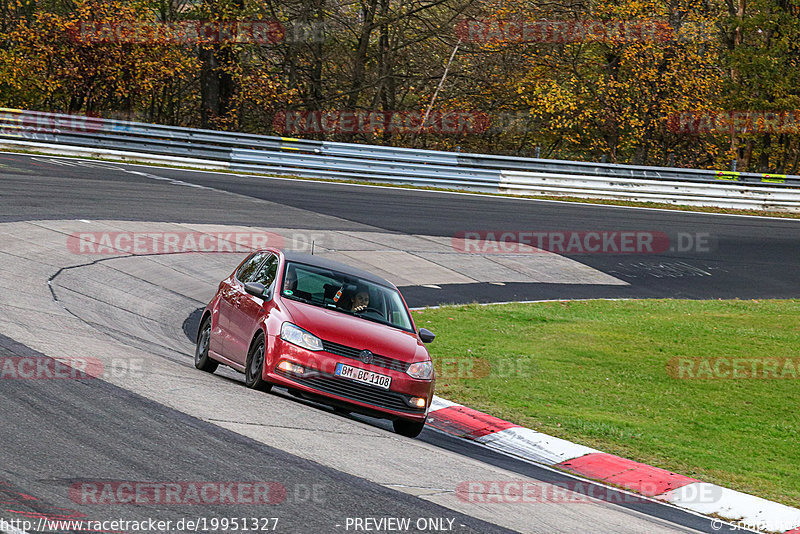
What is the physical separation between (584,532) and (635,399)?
551 cm

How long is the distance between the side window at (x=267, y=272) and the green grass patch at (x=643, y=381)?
279 cm

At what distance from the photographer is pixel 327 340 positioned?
9242mm

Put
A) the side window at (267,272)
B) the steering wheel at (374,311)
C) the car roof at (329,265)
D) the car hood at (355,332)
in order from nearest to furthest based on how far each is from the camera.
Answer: the car hood at (355,332), the steering wheel at (374,311), the side window at (267,272), the car roof at (329,265)

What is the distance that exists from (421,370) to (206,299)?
25.5ft

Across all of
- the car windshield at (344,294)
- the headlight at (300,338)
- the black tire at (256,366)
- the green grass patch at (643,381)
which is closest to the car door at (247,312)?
the black tire at (256,366)

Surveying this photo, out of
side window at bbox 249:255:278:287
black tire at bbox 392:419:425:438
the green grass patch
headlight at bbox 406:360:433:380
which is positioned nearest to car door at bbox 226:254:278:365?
side window at bbox 249:255:278:287

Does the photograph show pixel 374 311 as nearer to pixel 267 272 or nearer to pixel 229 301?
pixel 267 272

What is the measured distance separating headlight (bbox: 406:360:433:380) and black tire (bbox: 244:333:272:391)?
139 cm

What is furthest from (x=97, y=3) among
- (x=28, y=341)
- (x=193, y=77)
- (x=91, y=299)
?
(x=28, y=341)

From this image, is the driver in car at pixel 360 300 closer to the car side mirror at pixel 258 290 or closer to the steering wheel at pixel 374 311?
the steering wheel at pixel 374 311

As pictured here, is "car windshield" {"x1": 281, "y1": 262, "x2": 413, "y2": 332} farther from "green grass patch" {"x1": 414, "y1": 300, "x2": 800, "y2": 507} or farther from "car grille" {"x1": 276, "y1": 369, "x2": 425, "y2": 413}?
"green grass patch" {"x1": 414, "y1": 300, "x2": 800, "y2": 507}

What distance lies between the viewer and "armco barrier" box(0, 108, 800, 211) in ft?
99.4

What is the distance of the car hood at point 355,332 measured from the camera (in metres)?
9.31

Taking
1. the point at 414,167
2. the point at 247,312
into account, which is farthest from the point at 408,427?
the point at 414,167
